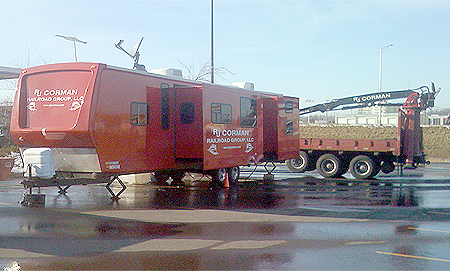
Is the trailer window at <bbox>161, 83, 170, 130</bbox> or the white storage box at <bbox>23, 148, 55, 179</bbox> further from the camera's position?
the trailer window at <bbox>161, 83, 170, 130</bbox>

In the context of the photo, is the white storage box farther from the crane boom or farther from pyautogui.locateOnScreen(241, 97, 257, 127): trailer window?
the crane boom

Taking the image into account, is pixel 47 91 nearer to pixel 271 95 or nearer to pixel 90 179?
pixel 90 179

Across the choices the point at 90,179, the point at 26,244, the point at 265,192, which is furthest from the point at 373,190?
the point at 26,244

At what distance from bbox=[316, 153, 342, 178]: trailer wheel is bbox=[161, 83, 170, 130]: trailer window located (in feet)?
27.7

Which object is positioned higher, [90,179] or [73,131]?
[73,131]

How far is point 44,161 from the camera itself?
1088 cm

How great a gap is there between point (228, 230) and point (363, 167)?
36.9ft

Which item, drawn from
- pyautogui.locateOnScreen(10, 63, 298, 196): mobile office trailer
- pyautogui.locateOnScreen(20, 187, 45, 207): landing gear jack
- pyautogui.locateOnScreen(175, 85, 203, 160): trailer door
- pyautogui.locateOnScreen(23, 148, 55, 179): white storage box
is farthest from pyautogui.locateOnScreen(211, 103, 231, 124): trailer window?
pyautogui.locateOnScreen(20, 187, 45, 207): landing gear jack

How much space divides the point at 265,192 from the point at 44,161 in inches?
255

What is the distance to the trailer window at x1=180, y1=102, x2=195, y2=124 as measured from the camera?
1336 cm

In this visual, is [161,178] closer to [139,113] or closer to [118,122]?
[139,113]

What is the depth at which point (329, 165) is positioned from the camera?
19281 mm

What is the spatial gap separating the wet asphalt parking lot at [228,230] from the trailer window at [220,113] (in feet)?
7.17

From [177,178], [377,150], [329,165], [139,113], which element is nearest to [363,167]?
[377,150]
